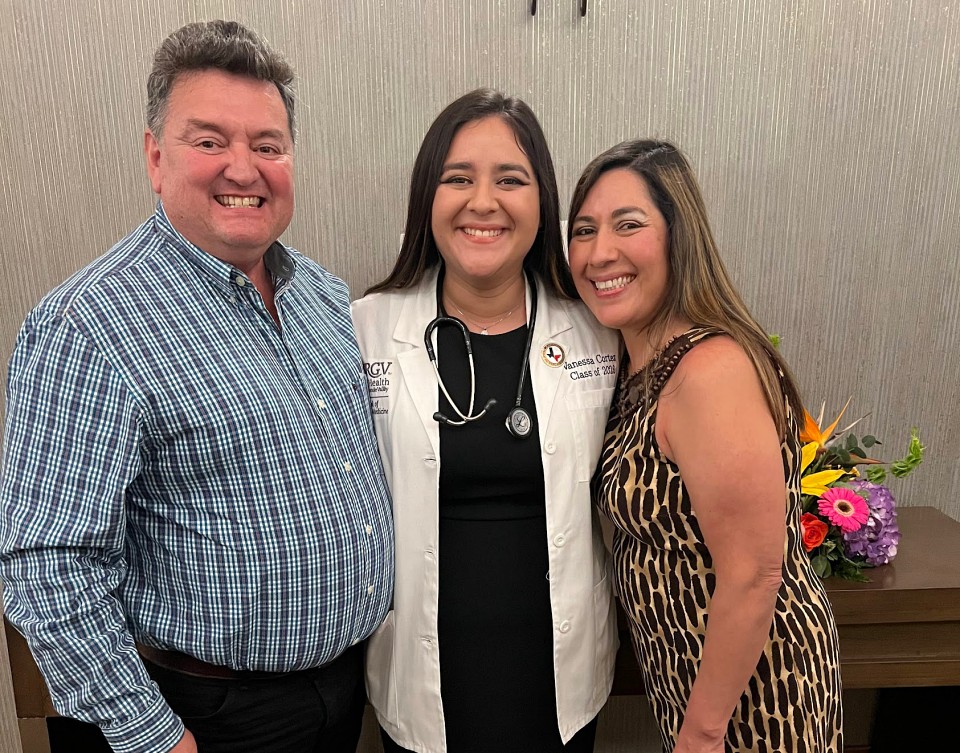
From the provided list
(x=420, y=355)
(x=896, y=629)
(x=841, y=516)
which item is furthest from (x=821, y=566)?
(x=420, y=355)

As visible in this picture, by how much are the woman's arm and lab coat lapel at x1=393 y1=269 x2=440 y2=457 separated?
1.44 feet

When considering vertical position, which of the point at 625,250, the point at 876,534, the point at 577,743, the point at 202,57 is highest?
the point at 202,57

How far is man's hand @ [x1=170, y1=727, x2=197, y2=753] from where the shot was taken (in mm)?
1243

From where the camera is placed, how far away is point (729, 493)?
1249mm

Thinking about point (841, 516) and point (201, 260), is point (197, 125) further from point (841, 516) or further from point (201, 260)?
point (841, 516)

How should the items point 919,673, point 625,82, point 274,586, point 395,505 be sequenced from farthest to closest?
point 625,82 < point 919,673 < point 395,505 < point 274,586

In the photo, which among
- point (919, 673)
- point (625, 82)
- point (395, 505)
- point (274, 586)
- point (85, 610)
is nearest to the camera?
point (85, 610)

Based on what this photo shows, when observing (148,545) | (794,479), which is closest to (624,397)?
(794,479)

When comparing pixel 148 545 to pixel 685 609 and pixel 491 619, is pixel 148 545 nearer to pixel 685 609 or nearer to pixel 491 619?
pixel 491 619

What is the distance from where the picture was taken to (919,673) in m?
1.88

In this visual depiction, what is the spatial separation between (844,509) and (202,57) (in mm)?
1689

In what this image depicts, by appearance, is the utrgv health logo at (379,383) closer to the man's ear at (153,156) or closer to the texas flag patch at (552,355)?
the texas flag patch at (552,355)

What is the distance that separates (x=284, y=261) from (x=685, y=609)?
1.01m

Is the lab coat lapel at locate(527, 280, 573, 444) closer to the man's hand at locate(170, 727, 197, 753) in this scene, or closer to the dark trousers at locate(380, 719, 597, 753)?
the dark trousers at locate(380, 719, 597, 753)
